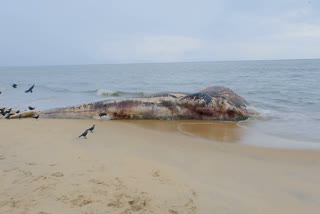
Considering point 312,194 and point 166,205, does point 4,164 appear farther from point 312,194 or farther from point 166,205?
point 312,194

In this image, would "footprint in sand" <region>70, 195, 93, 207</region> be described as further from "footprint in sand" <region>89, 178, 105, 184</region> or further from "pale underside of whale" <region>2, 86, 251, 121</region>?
"pale underside of whale" <region>2, 86, 251, 121</region>

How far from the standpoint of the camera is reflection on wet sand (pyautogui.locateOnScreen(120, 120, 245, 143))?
4.70 metres

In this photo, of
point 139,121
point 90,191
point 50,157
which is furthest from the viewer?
point 139,121

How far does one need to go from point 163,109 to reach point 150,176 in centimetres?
403

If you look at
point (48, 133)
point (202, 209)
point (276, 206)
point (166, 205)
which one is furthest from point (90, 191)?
point (48, 133)

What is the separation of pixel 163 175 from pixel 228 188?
71cm

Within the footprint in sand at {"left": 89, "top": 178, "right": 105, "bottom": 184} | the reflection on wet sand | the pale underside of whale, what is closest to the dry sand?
the footprint in sand at {"left": 89, "top": 178, "right": 105, "bottom": 184}

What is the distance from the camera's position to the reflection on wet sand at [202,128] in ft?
15.4

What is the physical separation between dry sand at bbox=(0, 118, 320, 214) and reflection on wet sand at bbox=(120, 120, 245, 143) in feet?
1.11

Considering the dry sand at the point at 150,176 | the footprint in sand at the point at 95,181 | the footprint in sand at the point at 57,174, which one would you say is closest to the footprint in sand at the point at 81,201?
the dry sand at the point at 150,176

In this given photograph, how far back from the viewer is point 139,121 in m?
6.32

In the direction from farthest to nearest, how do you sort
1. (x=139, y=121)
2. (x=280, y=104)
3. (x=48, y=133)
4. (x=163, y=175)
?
Result: (x=280, y=104) < (x=139, y=121) < (x=48, y=133) < (x=163, y=175)

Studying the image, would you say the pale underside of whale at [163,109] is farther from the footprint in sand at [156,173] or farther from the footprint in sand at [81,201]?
the footprint in sand at [81,201]

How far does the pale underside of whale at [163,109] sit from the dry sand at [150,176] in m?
2.15
